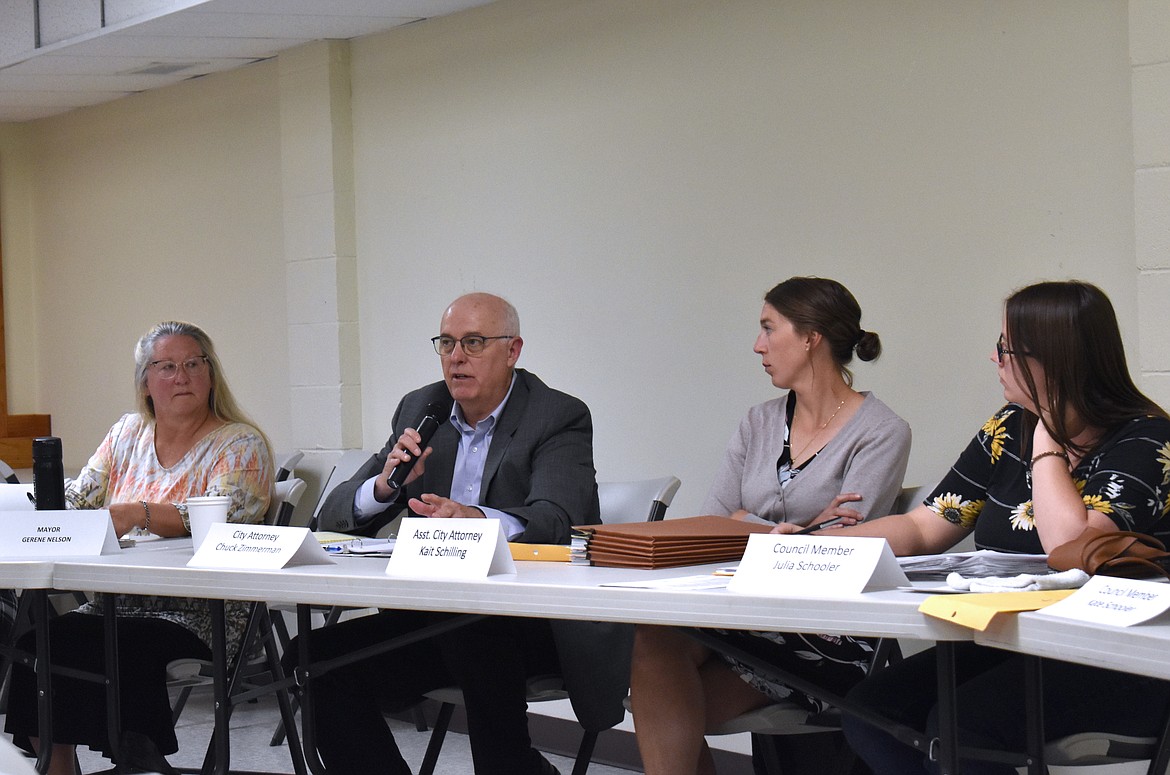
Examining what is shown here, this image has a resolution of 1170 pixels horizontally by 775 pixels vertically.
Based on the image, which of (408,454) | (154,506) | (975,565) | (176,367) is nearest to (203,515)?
(408,454)

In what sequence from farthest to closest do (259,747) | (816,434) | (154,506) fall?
(259,747) → (154,506) → (816,434)

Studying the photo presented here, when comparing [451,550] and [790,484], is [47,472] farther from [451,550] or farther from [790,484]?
[790,484]

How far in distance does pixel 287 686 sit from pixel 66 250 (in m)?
4.13

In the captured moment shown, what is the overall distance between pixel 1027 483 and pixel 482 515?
1017 mm

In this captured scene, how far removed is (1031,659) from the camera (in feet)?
5.63

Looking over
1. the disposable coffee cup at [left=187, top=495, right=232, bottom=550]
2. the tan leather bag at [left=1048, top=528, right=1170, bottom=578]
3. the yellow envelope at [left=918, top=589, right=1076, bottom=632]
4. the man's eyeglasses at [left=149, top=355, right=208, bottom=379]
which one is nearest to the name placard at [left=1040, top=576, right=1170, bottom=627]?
the yellow envelope at [left=918, top=589, right=1076, bottom=632]

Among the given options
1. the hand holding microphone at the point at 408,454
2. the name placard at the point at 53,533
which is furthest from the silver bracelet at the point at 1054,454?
the name placard at the point at 53,533

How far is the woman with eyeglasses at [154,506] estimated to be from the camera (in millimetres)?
2914

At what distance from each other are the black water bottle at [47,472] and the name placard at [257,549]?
1.50ft

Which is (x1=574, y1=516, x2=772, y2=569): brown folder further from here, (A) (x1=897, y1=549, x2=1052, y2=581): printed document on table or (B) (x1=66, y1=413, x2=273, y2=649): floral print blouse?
(B) (x1=66, y1=413, x2=273, y2=649): floral print blouse

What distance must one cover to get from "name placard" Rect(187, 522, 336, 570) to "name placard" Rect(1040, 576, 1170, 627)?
124cm

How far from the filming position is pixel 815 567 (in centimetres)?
175

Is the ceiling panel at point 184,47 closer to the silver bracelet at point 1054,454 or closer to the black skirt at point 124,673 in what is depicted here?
the black skirt at point 124,673

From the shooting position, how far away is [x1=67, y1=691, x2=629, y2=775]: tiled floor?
13.1 ft
